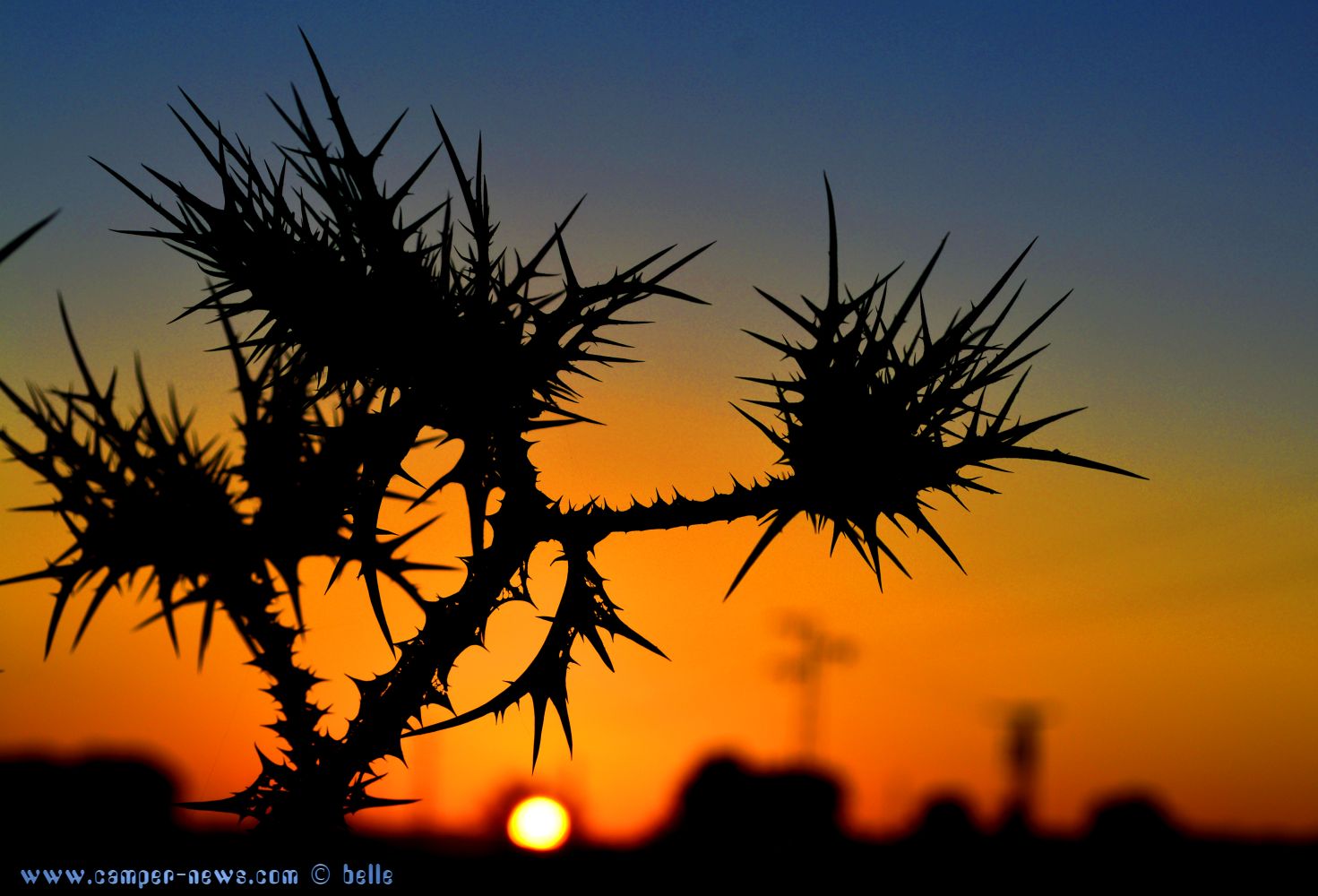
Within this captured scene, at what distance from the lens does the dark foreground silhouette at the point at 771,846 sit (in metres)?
11.0

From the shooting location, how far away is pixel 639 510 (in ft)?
10.0

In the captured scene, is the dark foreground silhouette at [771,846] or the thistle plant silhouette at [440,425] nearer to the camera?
the thistle plant silhouette at [440,425]

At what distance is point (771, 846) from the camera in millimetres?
20297

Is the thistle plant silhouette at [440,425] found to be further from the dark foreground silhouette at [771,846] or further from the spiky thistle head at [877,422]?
the dark foreground silhouette at [771,846]

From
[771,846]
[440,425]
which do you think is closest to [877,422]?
[440,425]

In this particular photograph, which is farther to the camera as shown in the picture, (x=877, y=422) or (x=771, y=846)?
(x=771, y=846)

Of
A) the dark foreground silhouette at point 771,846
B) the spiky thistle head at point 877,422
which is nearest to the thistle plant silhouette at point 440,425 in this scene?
the spiky thistle head at point 877,422

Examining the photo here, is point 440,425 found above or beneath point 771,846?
above

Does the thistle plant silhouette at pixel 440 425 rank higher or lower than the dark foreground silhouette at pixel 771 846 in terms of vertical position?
higher

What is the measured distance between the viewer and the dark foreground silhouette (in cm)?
1104

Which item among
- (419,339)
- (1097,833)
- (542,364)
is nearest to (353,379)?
(419,339)

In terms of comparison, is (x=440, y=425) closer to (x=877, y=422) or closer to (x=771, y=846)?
(x=877, y=422)

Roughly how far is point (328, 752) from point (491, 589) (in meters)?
0.75

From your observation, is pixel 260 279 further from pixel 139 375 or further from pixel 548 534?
pixel 548 534
